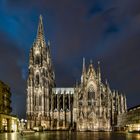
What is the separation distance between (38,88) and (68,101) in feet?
55.5

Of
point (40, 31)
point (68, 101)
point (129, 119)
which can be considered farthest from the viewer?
point (40, 31)

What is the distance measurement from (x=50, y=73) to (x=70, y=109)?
2244 centimetres

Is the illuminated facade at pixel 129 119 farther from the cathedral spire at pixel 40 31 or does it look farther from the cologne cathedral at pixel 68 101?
the cathedral spire at pixel 40 31

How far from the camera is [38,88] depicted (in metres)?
155

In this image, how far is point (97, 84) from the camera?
148 m

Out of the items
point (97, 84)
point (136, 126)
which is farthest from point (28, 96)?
point (136, 126)

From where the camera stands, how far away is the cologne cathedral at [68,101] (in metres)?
145

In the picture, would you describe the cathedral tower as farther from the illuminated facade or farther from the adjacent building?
the adjacent building

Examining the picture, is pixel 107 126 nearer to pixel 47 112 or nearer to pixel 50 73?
pixel 47 112

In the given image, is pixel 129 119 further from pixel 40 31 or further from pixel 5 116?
pixel 40 31

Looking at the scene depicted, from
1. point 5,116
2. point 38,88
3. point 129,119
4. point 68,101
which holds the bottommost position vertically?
→ point 129,119

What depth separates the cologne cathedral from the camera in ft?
476

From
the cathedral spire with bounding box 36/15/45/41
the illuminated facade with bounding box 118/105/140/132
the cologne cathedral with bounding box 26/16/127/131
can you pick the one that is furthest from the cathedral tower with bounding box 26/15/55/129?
the illuminated facade with bounding box 118/105/140/132

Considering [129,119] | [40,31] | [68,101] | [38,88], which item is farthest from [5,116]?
[40,31]
